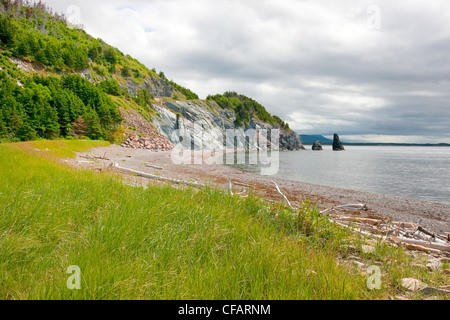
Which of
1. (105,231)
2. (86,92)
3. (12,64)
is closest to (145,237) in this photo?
(105,231)

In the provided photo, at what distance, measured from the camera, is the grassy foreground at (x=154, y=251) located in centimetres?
294

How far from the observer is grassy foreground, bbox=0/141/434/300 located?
2938 mm

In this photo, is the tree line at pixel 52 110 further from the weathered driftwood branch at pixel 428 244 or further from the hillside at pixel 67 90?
the weathered driftwood branch at pixel 428 244

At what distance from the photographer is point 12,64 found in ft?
151

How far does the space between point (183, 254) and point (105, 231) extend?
129 centimetres

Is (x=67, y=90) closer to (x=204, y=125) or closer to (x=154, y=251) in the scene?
(x=154, y=251)

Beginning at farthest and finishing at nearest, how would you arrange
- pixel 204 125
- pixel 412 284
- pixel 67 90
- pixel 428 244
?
1. pixel 204 125
2. pixel 67 90
3. pixel 428 244
4. pixel 412 284

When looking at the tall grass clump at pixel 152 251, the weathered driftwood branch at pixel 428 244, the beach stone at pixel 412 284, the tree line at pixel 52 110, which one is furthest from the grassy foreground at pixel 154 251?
the tree line at pixel 52 110

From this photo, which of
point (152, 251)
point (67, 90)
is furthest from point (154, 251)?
point (67, 90)

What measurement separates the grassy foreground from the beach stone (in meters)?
0.60

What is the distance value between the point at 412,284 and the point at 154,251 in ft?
12.4

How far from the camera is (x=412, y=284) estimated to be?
381 centimetres

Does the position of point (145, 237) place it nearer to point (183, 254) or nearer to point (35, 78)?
point (183, 254)

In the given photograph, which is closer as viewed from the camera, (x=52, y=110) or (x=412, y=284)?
(x=412, y=284)
